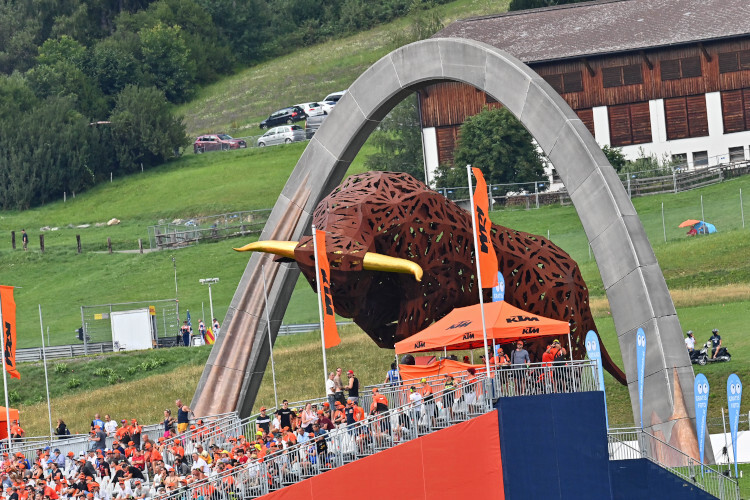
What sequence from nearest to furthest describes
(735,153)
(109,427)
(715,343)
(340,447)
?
(340,447)
(109,427)
(715,343)
(735,153)

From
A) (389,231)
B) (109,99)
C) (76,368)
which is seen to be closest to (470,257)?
(389,231)

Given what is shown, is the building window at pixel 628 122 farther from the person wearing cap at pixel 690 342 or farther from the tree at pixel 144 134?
the person wearing cap at pixel 690 342

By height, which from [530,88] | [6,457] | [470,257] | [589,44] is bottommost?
[6,457]

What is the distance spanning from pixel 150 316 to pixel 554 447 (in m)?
33.7

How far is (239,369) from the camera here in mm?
33500

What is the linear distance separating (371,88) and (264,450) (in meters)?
10.8

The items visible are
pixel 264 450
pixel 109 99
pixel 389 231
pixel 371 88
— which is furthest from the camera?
pixel 109 99

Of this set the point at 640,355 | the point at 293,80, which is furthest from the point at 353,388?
the point at 293,80

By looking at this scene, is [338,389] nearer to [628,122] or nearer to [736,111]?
[628,122]

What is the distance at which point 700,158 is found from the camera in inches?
2758

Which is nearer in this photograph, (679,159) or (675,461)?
(675,461)

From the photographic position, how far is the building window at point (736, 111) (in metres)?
69.9

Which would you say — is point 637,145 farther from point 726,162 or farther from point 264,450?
point 264,450

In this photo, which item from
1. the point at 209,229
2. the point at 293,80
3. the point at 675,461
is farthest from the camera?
the point at 293,80
